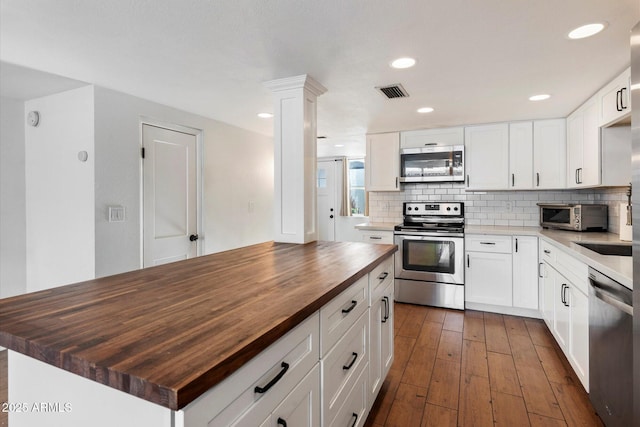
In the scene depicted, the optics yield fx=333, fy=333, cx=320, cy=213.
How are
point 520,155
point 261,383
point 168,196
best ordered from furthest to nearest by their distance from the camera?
point 520,155, point 168,196, point 261,383

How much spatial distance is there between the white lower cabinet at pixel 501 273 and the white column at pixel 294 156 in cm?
206

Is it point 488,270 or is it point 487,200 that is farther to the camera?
point 487,200

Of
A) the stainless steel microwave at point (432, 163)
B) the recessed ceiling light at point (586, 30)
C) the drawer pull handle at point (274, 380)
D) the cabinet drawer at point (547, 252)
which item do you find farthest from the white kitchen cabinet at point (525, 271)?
the drawer pull handle at point (274, 380)

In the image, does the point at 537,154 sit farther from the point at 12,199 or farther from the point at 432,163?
the point at 12,199

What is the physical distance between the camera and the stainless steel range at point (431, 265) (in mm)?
3682

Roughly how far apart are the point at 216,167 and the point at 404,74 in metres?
2.33

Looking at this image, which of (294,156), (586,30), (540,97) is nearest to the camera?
(586,30)

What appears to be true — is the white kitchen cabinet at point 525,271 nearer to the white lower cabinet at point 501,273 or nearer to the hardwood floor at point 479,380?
the white lower cabinet at point 501,273

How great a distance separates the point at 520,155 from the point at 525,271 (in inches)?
50.3

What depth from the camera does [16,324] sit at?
89 centimetres

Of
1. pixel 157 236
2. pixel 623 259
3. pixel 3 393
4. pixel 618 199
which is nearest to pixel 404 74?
pixel 623 259

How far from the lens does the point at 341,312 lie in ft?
4.55

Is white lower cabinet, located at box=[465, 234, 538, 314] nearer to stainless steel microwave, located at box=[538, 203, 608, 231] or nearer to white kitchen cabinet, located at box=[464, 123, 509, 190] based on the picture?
stainless steel microwave, located at box=[538, 203, 608, 231]

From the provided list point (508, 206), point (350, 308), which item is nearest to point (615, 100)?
point (508, 206)
